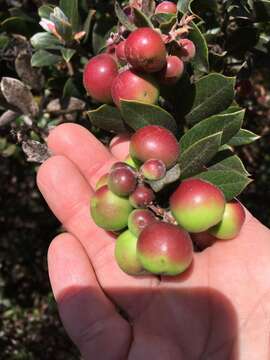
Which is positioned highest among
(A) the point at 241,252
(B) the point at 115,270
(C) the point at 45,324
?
(A) the point at 241,252

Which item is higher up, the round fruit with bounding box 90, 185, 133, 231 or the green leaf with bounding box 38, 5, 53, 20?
the green leaf with bounding box 38, 5, 53, 20

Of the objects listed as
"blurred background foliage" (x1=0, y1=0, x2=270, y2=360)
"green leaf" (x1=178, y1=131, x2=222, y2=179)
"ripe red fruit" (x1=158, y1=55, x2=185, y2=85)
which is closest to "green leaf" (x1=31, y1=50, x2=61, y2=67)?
"blurred background foliage" (x1=0, y1=0, x2=270, y2=360)

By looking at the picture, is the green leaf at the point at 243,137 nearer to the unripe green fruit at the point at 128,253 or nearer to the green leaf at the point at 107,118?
the green leaf at the point at 107,118

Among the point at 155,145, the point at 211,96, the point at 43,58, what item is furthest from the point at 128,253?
the point at 43,58

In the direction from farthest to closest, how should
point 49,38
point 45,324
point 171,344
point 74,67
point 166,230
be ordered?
point 45,324 → point 74,67 → point 49,38 → point 171,344 → point 166,230

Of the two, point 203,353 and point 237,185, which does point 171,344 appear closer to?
point 203,353

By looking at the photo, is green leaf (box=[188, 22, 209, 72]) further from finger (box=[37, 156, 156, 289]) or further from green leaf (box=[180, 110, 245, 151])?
finger (box=[37, 156, 156, 289])

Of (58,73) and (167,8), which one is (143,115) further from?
(58,73)

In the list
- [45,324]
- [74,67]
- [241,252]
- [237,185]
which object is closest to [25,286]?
[45,324]
